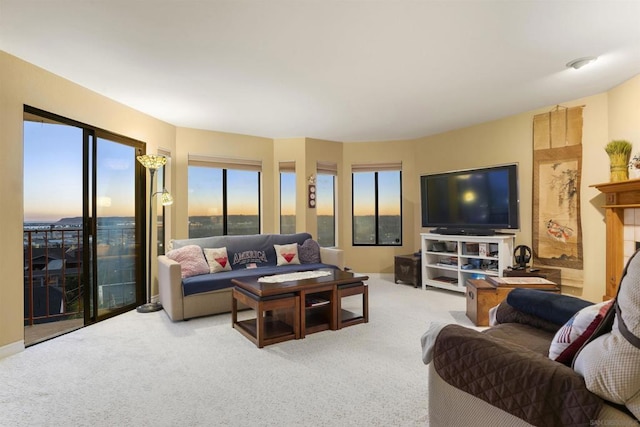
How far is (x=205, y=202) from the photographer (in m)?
5.55

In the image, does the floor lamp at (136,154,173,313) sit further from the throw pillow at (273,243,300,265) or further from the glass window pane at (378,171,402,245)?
the glass window pane at (378,171,402,245)

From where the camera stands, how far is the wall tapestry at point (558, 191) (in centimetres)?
402

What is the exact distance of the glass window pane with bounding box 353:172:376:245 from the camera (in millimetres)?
6379

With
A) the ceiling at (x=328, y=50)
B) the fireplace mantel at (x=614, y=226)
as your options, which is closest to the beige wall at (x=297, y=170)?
the ceiling at (x=328, y=50)

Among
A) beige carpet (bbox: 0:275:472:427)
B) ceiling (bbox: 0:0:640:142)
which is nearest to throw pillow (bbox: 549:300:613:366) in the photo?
beige carpet (bbox: 0:275:472:427)

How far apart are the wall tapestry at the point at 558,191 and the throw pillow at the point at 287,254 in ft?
10.3

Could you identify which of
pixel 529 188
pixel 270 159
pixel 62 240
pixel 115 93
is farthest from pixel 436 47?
pixel 62 240

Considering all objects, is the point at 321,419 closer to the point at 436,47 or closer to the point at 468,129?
the point at 436,47

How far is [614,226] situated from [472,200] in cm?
161

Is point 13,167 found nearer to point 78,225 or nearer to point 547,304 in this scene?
point 78,225

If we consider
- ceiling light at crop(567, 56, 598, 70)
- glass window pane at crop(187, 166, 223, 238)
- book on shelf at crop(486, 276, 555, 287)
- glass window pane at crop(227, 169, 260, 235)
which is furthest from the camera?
glass window pane at crop(227, 169, 260, 235)

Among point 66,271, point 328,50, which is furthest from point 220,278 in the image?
point 328,50

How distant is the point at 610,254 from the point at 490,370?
132 inches

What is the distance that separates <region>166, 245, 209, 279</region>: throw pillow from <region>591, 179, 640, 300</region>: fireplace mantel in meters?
4.44
